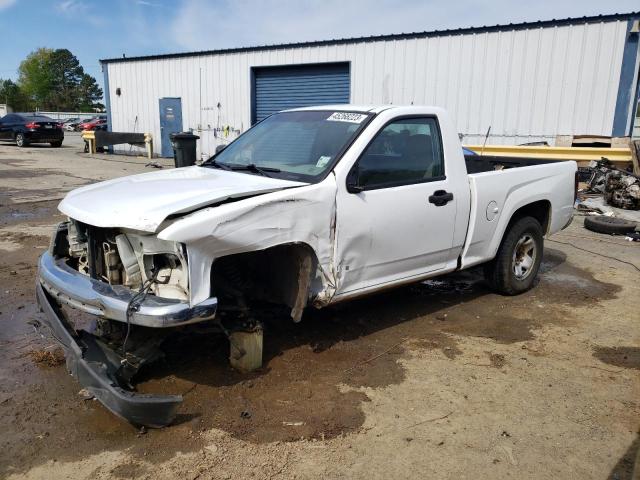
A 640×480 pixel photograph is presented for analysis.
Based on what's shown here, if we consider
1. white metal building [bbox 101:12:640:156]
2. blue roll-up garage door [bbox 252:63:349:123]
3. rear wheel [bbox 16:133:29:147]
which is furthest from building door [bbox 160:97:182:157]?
rear wheel [bbox 16:133:29:147]

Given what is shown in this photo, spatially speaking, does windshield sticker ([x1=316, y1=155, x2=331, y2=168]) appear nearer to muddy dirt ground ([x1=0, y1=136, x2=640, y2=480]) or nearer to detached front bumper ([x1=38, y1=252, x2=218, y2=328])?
detached front bumper ([x1=38, y1=252, x2=218, y2=328])

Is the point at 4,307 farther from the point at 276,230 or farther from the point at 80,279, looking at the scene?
A: the point at 276,230

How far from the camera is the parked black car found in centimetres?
2566

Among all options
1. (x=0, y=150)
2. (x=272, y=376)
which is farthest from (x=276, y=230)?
(x=0, y=150)

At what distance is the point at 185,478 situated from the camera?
2746mm

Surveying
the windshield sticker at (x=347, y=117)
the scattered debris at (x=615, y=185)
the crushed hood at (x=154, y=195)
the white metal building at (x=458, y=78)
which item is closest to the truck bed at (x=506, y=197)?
the windshield sticker at (x=347, y=117)

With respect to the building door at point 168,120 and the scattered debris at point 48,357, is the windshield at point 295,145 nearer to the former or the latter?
the scattered debris at point 48,357

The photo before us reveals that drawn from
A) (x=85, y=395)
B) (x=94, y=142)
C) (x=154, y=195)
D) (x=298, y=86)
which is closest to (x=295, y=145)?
(x=154, y=195)

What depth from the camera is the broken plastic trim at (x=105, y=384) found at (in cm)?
292

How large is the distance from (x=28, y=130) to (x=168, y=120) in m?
8.69

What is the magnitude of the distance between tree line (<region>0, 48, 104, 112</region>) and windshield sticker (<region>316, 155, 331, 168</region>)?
3701 inches

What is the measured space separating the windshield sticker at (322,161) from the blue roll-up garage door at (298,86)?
13660 millimetres

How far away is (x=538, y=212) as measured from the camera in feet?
19.5

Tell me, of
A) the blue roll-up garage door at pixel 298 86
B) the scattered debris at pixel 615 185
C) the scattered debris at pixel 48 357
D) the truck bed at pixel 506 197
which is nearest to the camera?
the scattered debris at pixel 48 357
